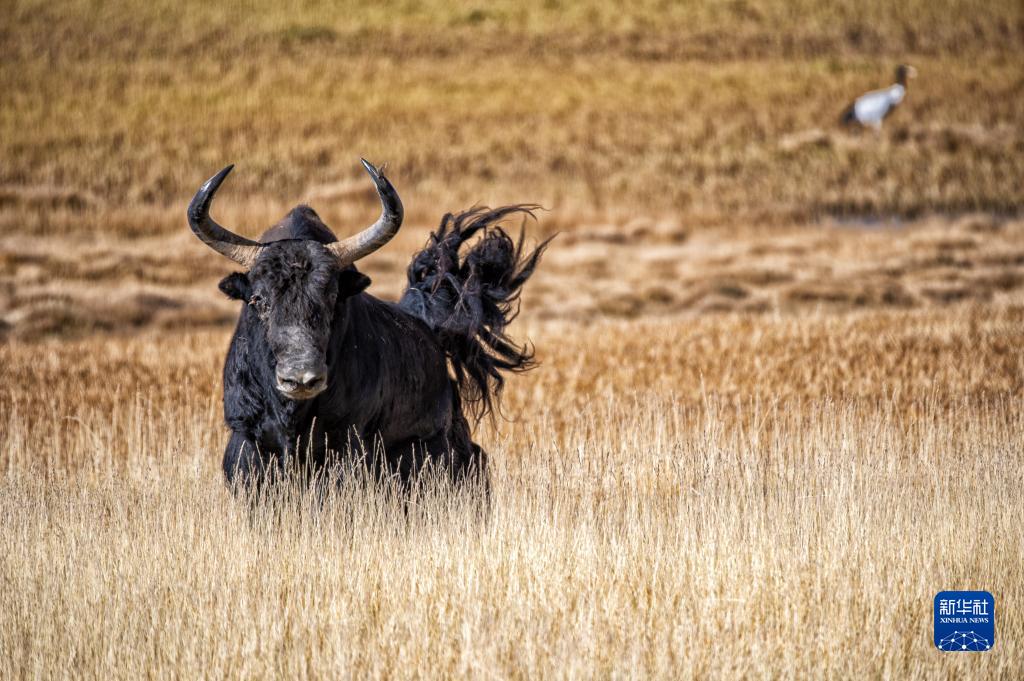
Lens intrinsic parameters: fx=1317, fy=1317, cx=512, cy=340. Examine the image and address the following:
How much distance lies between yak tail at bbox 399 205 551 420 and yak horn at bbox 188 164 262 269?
6.33 ft

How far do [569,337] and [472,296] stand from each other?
832 cm

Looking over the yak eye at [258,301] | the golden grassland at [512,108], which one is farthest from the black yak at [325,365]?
the golden grassland at [512,108]

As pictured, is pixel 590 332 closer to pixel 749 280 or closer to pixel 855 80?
pixel 749 280

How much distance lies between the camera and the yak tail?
8.77m

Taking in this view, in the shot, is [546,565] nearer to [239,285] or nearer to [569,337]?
[239,285]

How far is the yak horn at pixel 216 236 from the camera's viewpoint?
675 cm

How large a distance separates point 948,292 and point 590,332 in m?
7.58

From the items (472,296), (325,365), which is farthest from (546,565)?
(472,296)

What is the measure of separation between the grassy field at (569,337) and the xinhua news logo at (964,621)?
7cm

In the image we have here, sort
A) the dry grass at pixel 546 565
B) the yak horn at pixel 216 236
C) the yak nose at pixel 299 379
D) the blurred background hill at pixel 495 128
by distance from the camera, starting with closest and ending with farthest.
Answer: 1. the dry grass at pixel 546 565
2. the yak nose at pixel 299 379
3. the yak horn at pixel 216 236
4. the blurred background hill at pixel 495 128

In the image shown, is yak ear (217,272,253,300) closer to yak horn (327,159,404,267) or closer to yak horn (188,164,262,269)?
yak horn (188,164,262,269)

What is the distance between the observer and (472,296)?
28.9 feet

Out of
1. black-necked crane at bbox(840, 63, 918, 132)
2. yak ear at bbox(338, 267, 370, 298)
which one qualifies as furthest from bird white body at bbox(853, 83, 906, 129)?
yak ear at bbox(338, 267, 370, 298)

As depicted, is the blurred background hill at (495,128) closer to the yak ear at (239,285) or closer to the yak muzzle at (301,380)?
the yak ear at (239,285)
